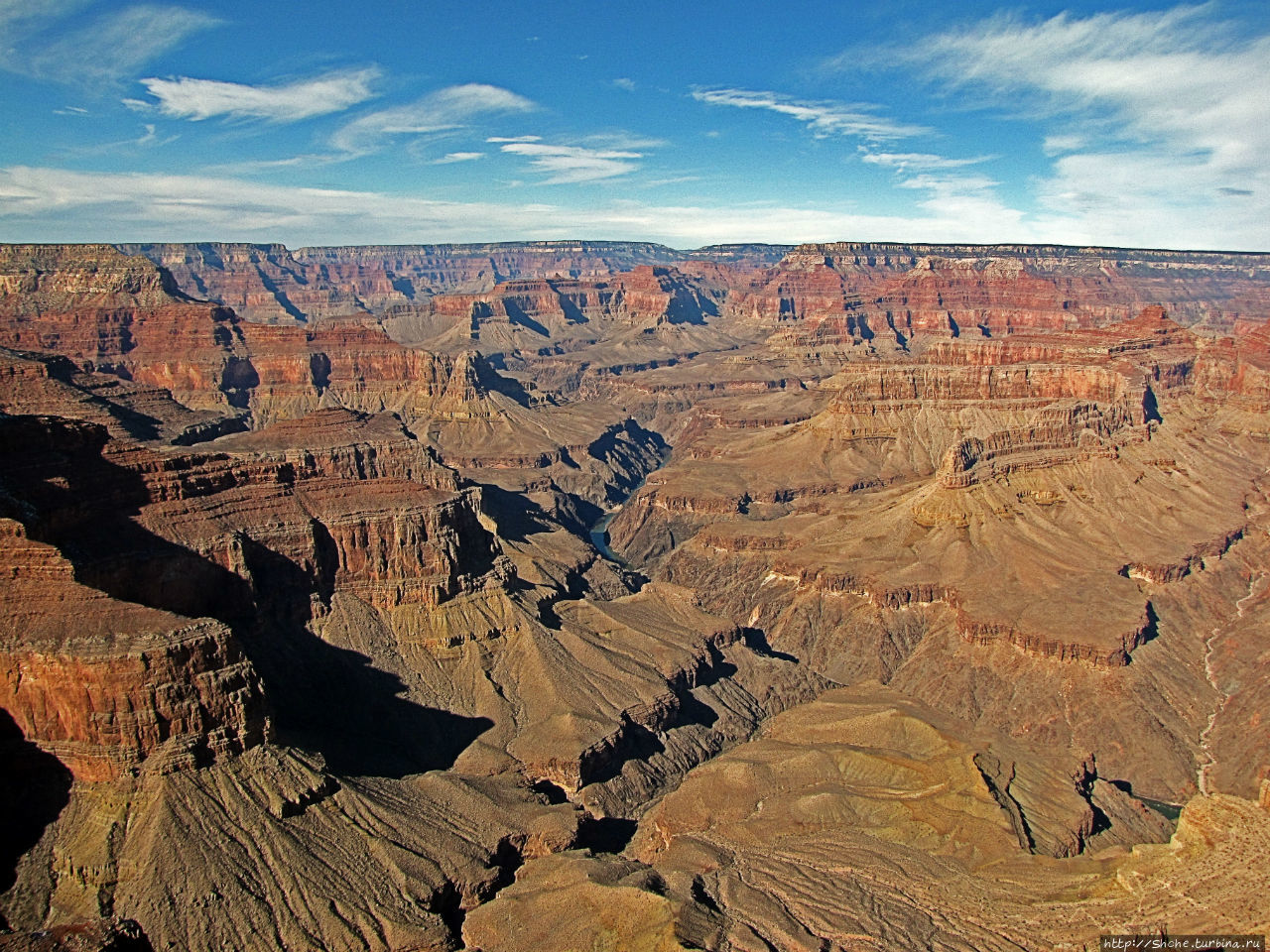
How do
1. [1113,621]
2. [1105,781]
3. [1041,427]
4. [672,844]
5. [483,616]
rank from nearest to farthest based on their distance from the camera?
[672,844]
[1105,781]
[483,616]
[1113,621]
[1041,427]

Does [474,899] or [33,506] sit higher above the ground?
[33,506]

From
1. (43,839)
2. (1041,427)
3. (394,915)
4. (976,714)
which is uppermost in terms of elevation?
(1041,427)

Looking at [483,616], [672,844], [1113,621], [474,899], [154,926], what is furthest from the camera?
[1113,621]

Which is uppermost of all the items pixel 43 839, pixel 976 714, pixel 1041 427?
pixel 1041 427

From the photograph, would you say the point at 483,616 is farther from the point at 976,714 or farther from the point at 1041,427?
the point at 1041,427

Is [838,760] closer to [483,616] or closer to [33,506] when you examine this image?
[483,616]

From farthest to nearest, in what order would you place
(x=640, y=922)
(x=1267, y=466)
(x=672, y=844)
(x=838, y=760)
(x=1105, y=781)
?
(x=1267, y=466)
(x=1105, y=781)
(x=838, y=760)
(x=672, y=844)
(x=640, y=922)

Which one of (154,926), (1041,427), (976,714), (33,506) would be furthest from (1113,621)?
(33,506)

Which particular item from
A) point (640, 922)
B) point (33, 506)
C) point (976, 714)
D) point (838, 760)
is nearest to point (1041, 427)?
point (976, 714)

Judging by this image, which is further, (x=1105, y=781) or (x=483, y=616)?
(x=483, y=616)
